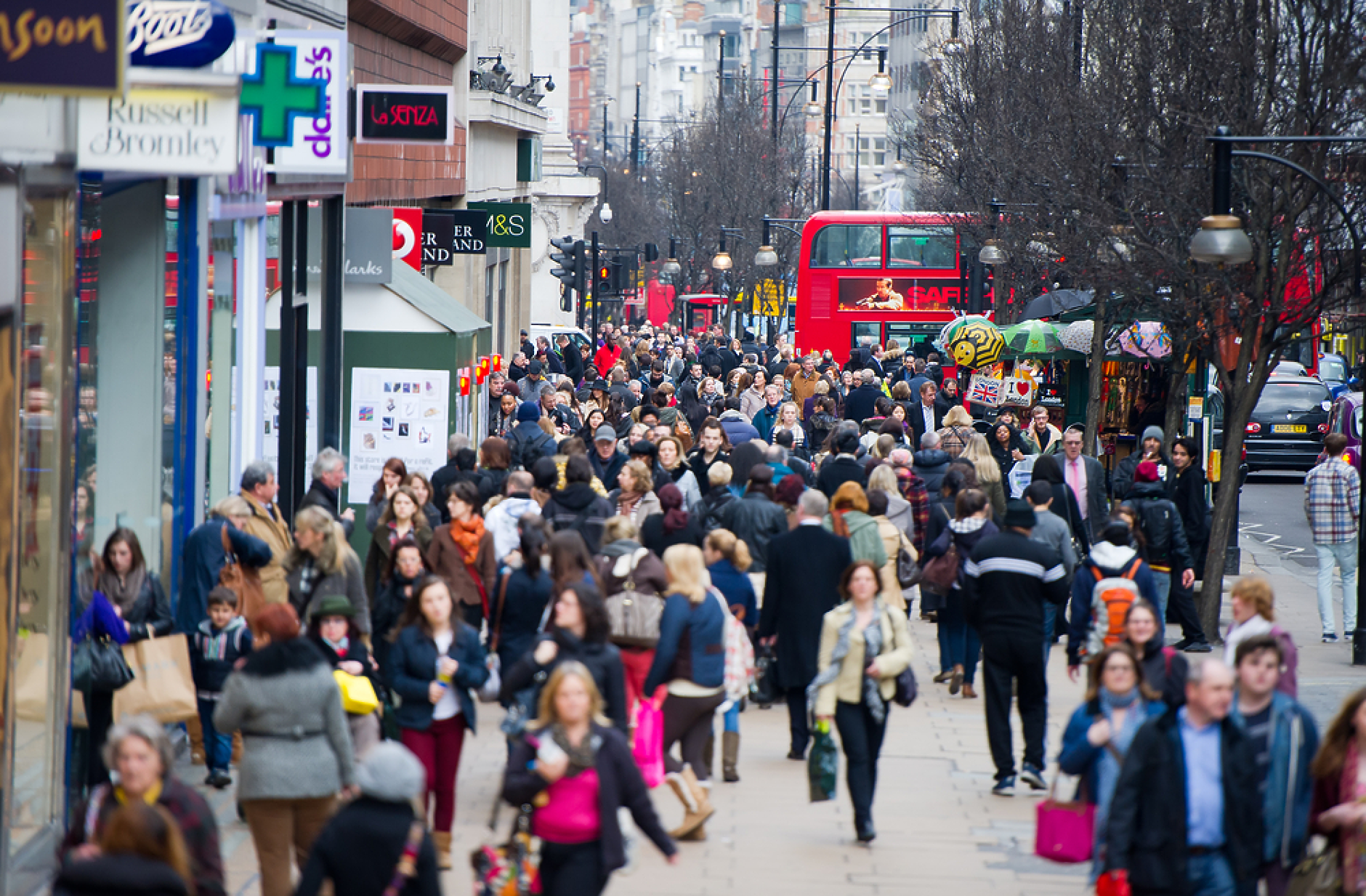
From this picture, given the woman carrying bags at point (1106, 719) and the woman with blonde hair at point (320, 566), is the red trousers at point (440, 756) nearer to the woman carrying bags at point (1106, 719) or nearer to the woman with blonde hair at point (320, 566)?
the woman with blonde hair at point (320, 566)

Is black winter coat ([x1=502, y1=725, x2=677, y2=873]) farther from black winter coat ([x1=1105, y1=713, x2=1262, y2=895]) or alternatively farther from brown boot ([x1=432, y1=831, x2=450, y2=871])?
brown boot ([x1=432, y1=831, x2=450, y2=871])

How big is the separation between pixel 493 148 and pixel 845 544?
24096mm

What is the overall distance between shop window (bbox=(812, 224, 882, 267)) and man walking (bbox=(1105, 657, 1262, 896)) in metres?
32.0

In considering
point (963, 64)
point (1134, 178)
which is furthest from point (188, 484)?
point (963, 64)

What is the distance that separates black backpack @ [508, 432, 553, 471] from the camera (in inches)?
653

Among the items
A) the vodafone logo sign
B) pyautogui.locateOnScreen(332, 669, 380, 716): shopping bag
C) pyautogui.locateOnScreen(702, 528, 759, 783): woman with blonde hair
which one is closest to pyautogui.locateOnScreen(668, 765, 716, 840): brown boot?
pyautogui.locateOnScreen(702, 528, 759, 783): woman with blonde hair

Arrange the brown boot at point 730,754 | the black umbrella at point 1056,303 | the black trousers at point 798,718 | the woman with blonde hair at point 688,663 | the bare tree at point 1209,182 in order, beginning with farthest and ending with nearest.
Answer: the black umbrella at point 1056,303, the bare tree at point 1209,182, the black trousers at point 798,718, the brown boot at point 730,754, the woman with blonde hair at point 688,663

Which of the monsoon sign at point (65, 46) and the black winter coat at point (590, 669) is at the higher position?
the monsoon sign at point (65, 46)

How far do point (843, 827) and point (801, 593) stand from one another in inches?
56.9

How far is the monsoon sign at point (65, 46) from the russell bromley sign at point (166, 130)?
174 centimetres

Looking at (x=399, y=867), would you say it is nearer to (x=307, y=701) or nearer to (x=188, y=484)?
(x=307, y=701)

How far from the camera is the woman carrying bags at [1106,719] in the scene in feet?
25.7

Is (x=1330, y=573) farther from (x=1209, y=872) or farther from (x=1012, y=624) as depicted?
(x=1209, y=872)

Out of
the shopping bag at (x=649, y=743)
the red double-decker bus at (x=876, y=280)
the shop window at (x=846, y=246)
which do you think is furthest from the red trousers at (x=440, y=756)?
the shop window at (x=846, y=246)
